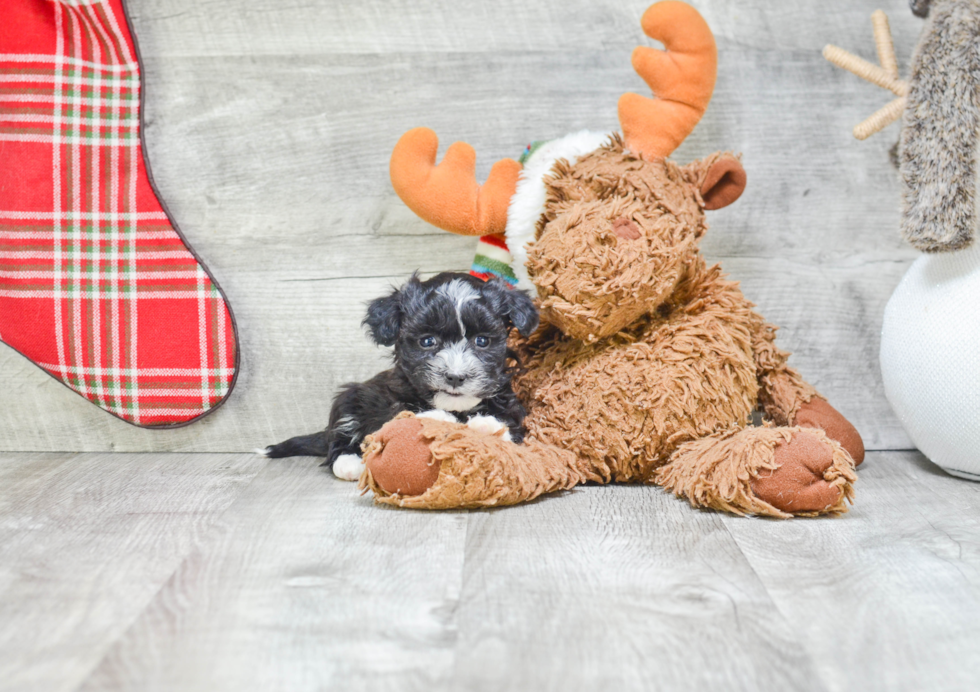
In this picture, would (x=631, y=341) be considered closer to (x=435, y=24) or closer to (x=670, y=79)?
(x=670, y=79)

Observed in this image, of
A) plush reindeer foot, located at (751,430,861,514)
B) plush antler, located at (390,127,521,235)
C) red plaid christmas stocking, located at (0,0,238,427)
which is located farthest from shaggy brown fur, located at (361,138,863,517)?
red plaid christmas stocking, located at (0,0,238,427)

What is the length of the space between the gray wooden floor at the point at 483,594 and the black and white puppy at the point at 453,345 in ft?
0.69

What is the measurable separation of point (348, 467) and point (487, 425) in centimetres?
32

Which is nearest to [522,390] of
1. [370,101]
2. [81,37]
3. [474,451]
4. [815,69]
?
[474,451]

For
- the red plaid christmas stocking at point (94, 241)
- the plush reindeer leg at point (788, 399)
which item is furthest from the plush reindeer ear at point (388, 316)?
the plush reindeer leg at point (788, 399)

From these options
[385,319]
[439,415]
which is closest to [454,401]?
[439,415]

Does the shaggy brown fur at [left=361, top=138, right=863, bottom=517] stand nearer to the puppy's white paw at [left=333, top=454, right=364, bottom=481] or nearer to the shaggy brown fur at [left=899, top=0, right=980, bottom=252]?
the puppy's white paw at [left=333, top=454, right=364, bottom=481]

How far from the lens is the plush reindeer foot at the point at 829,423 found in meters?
1.63

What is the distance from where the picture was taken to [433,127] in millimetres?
1865

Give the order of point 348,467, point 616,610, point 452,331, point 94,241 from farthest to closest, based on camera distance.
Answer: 1. point 94,241
2. point 348,467
3. point 452,331
4. point 616,610

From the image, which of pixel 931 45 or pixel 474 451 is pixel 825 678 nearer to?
pixel 474 451

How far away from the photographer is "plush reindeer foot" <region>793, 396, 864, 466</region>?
163 centimetres

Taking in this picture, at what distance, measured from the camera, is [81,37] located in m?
1.79

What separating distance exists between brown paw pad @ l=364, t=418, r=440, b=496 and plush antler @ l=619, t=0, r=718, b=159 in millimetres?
694
